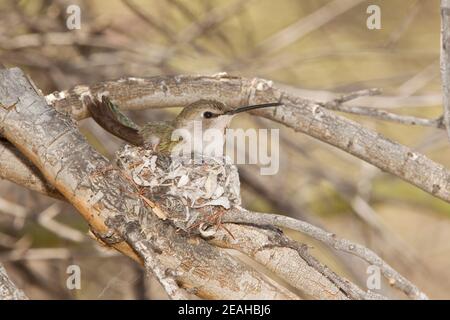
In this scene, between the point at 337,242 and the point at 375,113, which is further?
the point at 375,113

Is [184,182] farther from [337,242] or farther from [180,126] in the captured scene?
[337,242]

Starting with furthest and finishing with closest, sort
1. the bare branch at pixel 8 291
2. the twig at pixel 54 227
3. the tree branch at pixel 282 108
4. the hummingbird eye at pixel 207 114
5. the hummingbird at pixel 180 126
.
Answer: the twig at pixel 54 227
the hummingbird eye at pixel 207 114
the hummingbird at pixel 180 126
the tree branch at pixel 282 108
the bare branch at pixel 8 291

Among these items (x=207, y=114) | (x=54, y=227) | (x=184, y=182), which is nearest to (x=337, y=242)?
(x=184, y=182)

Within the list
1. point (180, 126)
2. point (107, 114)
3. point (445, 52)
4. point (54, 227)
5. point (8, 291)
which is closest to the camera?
point (8, 291)

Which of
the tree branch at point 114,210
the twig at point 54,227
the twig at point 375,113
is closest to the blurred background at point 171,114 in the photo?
the twig at point 54,227

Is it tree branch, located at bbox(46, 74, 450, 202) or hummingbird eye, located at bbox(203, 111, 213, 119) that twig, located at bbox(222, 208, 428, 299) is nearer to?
tree branch, located at bbox(46, 74, 450, 202)

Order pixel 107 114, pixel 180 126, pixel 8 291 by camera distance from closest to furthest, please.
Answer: pixel 8 291
pixel 107 114
pixel 180 126

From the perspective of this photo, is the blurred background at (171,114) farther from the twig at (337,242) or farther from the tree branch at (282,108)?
the twig at (337,242)

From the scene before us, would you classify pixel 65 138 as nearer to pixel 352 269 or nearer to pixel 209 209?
pixel 209 209
